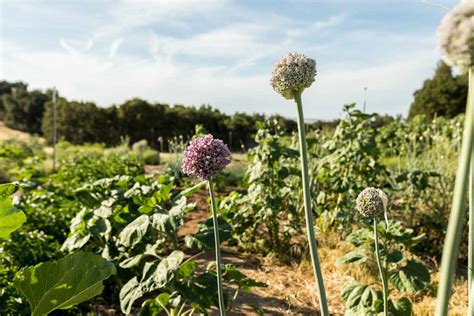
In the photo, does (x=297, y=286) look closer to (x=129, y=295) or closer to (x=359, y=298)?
(x=359, y=298)

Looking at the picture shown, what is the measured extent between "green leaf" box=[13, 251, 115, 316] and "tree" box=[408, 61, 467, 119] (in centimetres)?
2385

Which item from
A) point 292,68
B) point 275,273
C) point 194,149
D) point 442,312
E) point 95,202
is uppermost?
point 292,68

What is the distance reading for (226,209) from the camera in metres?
2.99

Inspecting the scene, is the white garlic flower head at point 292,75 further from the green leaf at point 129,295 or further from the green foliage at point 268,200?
the green foliage at point 268,200

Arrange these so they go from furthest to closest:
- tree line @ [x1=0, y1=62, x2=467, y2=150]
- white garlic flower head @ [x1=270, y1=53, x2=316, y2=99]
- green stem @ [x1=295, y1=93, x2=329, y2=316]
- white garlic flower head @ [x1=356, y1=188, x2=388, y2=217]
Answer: tree line @ [x1=0, y1=62, x2=467, y2=150], white garlic flower head @ [x1=356, y1=188, x2=388, y2=217], white garlic flower head @ [x1=270, y1=53, x2=316, y2=99], green stem @ [x1=295, y1=93, x2=329, y2=316]

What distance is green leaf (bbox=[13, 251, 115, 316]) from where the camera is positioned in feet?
4.09

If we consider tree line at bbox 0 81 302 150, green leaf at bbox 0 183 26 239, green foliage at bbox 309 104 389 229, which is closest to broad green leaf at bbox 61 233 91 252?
green leaf at bbox 0 183 26 239

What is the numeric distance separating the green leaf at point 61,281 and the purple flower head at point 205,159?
0.36 metres

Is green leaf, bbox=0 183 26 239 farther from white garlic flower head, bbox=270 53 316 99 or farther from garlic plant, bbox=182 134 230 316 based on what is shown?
white garlic flower head, bbox=270 53 316 99

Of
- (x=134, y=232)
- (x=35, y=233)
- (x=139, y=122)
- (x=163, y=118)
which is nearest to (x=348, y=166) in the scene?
(x=134, y=232)

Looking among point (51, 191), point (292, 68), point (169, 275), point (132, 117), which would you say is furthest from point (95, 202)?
point (132, 117)

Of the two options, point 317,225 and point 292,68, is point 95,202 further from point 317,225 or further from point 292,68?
point 292,68

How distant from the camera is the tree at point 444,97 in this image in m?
23.5

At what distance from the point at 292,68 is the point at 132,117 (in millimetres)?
22128
